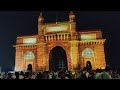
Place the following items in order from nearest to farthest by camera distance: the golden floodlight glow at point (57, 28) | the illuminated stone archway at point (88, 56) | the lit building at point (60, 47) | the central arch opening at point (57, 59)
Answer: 1. the lit building at point (60, 47)
2. the illuminated stone archway at point (88, 56)
3. the central arch opening at point (57, 59)
4. the golden floodlight glow at point (57, 28)

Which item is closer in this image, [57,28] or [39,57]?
[57,28]

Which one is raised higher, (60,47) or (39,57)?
(60,47)

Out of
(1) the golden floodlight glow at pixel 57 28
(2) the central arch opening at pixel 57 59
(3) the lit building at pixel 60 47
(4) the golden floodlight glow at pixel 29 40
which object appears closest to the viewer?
(4) the golden floodlight glow at pixel 29 40

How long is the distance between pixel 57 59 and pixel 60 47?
3.43ft

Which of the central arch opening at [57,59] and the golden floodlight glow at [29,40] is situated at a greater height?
the golden floodlight glow at [29,40]

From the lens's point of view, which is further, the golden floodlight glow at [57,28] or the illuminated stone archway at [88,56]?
the golden floodlight glow at [57,28]

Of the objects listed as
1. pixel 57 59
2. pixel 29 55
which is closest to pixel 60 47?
pixel 57 59

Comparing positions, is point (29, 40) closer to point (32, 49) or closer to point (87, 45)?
point (32, 49)

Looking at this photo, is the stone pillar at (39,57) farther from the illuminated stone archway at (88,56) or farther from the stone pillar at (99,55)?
the stone pillar at (99,55)

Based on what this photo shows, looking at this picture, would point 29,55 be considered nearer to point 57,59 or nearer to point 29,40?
point 29,40

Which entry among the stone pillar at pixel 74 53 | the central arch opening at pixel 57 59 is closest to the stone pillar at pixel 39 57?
the central arch opening at pixel 57 59

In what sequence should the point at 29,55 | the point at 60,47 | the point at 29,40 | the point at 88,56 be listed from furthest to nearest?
the point at 60,47, the point at 88,56, the point at 29,55, the point at 29,40

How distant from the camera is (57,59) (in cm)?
1298

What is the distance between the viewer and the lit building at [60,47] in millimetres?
12305
